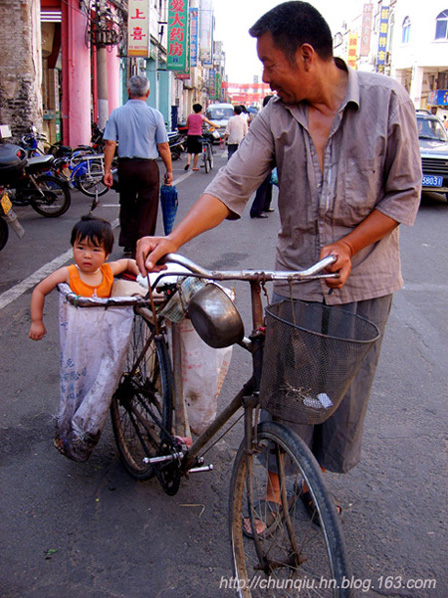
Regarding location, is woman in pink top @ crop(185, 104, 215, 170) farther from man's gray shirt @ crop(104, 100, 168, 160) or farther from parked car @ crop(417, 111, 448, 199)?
man's gray shirt @ crop(104, 100, 168, 160)

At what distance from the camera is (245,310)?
5.53m

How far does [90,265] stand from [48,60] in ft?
57.4

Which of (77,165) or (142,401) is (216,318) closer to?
(142,401)

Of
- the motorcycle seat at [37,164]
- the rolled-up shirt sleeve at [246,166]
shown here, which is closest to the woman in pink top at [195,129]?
the motorcycle seat at [37,164]

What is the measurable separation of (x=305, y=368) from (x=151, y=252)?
26.4 inches

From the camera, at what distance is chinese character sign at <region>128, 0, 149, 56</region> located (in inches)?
730

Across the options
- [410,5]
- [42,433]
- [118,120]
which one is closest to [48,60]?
[118,120]

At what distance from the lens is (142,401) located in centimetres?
292

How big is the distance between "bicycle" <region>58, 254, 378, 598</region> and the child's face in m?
0.35

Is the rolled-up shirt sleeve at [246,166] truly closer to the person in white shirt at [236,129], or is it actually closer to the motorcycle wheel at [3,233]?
the motorcycle wheel at [3,233]

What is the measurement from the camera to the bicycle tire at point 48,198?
9.92 m

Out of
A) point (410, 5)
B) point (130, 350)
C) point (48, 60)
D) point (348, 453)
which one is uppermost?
point (410, 5)

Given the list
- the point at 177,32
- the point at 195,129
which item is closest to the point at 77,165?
the point at 195,129

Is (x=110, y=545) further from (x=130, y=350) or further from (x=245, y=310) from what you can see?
(x=245, y=310)
